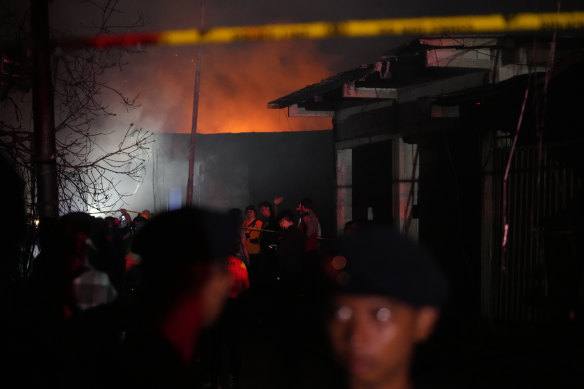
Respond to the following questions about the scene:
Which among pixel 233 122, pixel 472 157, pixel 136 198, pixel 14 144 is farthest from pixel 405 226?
pixel 233 122

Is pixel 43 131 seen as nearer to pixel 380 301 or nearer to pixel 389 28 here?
pixel 389 28

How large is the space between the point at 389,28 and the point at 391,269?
186 cm

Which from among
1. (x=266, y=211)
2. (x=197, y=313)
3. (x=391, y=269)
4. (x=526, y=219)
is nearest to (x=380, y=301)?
(x=391, y=269)

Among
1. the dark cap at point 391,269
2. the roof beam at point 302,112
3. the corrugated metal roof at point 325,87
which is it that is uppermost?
the corrugated metal roof at point 325,87

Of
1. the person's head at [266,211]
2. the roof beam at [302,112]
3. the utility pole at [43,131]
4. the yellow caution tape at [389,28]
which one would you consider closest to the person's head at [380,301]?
the yellow caution tape at [389,28]

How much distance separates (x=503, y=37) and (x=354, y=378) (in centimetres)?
948

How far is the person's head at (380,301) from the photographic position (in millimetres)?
2055

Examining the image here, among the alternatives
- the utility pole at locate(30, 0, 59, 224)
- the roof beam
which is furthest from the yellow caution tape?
the roof beam

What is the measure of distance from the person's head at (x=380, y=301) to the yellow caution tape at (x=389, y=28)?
5.42 feet

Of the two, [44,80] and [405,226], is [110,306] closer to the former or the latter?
[44,80]

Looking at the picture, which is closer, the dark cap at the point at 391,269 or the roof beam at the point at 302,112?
the dark cap at the point at 391,269

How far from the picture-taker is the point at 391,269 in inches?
80.8

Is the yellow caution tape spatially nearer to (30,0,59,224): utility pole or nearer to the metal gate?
(30,0,59,224): utility pole

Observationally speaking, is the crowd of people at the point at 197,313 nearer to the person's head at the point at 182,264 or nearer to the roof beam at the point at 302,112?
the person's head at the point at 182,264
